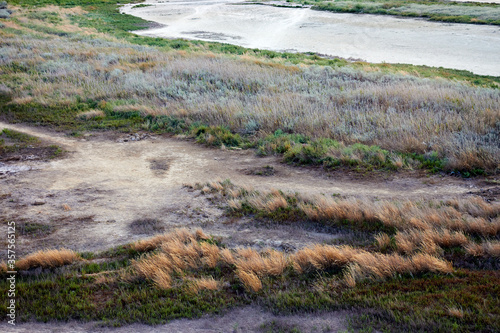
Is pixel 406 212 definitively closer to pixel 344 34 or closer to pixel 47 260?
pixel 47 260

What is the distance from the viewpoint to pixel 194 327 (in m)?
4.66

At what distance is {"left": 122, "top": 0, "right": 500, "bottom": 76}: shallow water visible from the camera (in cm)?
3164

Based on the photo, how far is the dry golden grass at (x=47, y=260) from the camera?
6289mm

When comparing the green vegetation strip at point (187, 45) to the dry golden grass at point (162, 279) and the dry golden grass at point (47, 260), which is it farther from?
the dry golden grass at point (47, 260)

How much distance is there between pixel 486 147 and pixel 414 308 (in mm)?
6519

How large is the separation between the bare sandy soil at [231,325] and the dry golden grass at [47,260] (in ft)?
4.81

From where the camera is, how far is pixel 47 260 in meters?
6.30

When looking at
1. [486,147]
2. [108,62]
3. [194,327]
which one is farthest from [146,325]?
[108,62]

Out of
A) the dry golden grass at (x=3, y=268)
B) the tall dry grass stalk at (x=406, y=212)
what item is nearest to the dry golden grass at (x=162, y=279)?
the dry golden grass at (x=3, y=268)

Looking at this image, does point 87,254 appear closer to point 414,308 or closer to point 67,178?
point 67,178

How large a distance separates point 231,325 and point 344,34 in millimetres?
44135

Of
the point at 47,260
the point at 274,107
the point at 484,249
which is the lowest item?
the point at 47,260

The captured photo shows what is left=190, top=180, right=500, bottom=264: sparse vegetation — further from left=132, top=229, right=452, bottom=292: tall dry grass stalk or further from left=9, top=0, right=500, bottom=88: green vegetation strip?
left=9, top=0, right=500, bottom=88: green vegetation strip

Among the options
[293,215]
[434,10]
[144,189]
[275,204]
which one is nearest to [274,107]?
[144,189]
